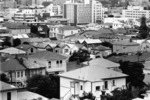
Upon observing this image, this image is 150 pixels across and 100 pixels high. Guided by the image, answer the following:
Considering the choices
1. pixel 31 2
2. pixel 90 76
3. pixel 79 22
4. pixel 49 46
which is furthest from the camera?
pixel 31 2

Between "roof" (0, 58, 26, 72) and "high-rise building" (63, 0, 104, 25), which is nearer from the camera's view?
"roof" (0, 58, 26, 72)

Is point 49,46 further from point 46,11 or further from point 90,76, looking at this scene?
point 46,11

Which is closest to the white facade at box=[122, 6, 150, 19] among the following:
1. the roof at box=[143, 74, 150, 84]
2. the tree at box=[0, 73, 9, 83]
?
the roof at box=[143, 74, 150, 84]

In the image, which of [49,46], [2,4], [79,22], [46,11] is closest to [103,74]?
[49,46]

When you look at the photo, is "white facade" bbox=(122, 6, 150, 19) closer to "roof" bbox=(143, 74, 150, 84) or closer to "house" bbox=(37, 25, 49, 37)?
"house" bbox=(37, 25, 49, 37)

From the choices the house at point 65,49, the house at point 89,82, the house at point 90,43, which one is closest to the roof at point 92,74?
the house at point 89,82

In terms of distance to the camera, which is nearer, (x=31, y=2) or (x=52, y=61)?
(x=52, y=61)
